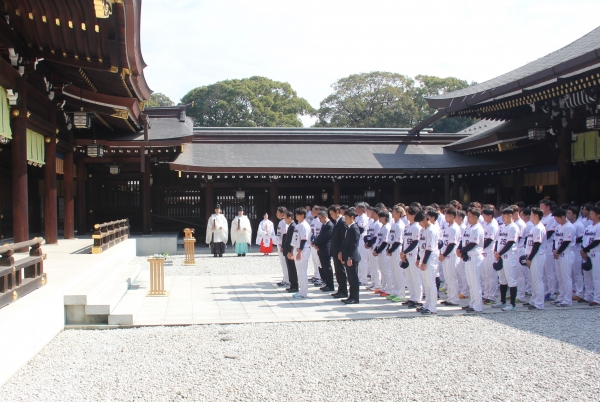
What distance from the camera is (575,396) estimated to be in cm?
447

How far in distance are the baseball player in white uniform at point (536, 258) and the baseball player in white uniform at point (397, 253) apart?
6.71 feet

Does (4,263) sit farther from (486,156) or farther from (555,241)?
(486,156)

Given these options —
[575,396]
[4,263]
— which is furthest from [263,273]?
[575,396]

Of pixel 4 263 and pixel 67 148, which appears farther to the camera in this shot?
pixel 67 148

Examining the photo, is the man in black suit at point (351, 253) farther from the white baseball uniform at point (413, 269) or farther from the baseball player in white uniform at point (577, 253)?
the baseball player in white uniform at point (577, 253)

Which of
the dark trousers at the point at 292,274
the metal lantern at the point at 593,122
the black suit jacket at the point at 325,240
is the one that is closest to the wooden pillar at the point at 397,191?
the metal lantern at the point at 593,122

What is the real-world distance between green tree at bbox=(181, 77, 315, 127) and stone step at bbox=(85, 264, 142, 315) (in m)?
37.6

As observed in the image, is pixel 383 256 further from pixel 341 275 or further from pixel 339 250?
pixel 339 250

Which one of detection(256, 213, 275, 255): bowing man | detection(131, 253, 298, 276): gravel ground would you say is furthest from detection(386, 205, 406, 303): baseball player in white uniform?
detection(256, 213, 275, 255): bowing man

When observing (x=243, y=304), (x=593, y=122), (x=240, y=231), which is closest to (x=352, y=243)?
(x=243, y=304)

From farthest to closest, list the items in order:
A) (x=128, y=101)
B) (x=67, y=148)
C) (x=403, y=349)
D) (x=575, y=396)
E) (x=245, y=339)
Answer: (x=67, y=148) < (x=128, y=101) < (x=245, y=339) < (x=403, y=349) < (x=575, y=396)

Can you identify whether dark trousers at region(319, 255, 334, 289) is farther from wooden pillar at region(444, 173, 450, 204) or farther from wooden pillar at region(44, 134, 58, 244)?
wooden pillar at region(444, 173, 450, 204)

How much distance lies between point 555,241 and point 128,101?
356 inches

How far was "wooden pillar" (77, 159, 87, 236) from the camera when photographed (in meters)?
16.8
